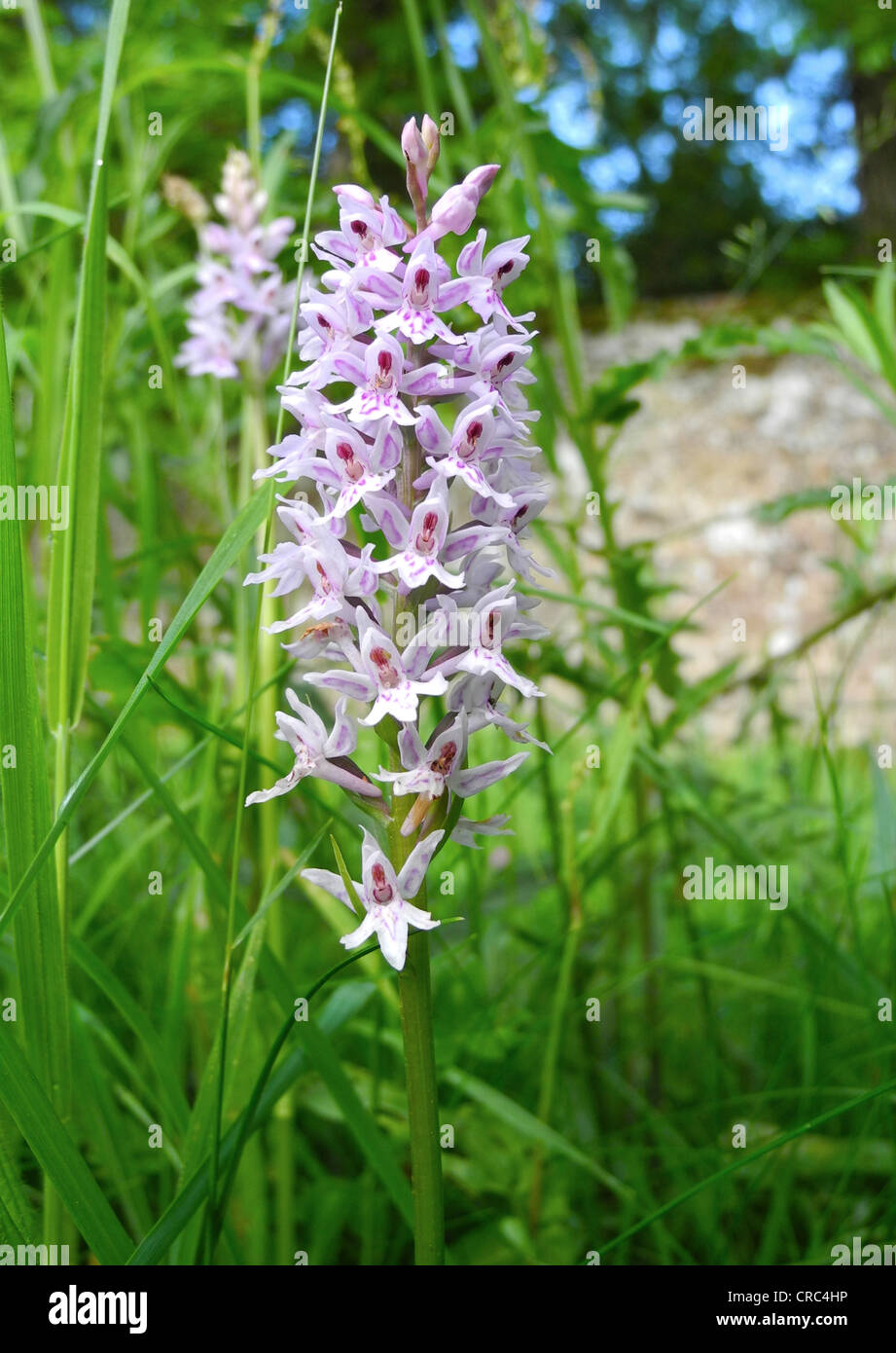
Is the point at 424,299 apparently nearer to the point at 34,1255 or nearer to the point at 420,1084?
the point at 420,1084

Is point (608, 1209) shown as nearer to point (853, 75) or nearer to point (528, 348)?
point (528, 348)

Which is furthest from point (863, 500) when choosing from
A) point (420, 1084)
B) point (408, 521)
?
point (420, 1084)

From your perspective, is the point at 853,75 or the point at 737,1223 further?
the point at 853,75

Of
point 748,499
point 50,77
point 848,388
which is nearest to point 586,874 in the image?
point 50,77

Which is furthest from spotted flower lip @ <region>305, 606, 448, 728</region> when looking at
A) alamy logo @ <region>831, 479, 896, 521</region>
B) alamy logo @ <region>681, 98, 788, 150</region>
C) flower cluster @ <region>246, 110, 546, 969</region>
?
alamy logo @ <region>681, 98, 788, 150</region>

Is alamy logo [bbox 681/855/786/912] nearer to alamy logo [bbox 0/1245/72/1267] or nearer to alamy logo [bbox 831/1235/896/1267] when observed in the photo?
alamy logo [bbox 831/1235/896/1267]

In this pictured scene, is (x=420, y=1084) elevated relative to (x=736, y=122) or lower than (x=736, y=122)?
lower
